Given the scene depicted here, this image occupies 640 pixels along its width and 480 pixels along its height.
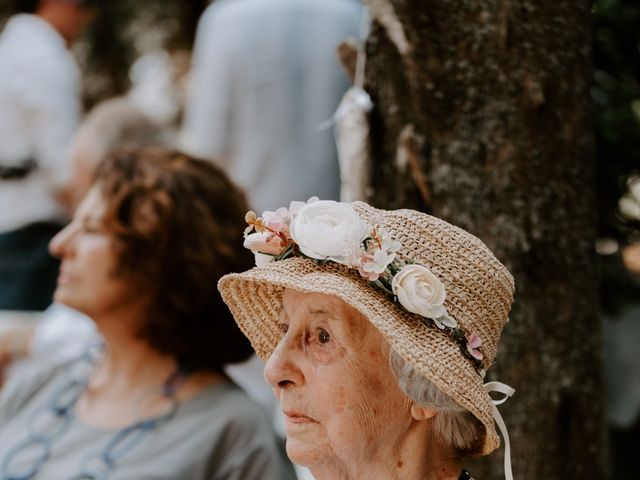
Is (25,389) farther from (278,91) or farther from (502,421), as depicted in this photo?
(502,421)

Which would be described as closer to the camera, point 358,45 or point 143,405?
point 358,45

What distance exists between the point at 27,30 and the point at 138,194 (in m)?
2.28

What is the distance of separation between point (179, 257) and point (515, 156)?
128cm

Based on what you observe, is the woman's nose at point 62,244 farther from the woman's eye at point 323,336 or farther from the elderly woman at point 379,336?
the woman's eye at point 323,336

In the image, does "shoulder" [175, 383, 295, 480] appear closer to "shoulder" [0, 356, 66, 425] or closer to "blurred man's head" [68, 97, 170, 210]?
"shoulder" [0, 356, 66, 425]

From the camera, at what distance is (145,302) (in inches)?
140

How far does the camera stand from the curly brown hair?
139 inches

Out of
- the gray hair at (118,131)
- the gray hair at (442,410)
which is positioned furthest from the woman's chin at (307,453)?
the gray hair at (118,131)

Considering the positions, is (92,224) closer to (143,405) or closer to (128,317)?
(128,317)

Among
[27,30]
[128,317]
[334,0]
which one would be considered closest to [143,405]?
[128,317]

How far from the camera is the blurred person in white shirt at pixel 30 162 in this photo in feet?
16.8

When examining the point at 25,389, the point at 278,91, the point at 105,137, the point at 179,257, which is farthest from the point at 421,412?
the point at 105,137

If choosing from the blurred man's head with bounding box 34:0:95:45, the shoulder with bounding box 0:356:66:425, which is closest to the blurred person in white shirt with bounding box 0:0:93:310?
the blurred man's head with bounding box 34:0:95:45

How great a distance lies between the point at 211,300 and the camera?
357 centimetres
